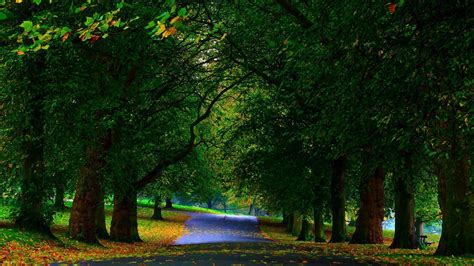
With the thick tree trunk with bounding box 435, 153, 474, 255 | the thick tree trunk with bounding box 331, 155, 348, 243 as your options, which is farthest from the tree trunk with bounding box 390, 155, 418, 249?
the thick tree trunk with bounding box 435, 153, 474, 255

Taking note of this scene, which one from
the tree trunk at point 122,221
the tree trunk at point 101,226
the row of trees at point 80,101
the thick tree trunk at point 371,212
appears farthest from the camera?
the tree trunk at point 122,221

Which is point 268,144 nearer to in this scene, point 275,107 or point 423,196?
point 275,107

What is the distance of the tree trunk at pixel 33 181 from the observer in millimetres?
15664

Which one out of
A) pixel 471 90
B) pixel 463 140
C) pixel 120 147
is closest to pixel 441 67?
pixel 471 90

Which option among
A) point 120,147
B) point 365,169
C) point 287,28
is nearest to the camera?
point 287,28

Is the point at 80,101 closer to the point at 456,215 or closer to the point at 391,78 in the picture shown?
the point at 391,78

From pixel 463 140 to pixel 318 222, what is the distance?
21557 millimetres

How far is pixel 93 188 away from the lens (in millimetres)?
19188

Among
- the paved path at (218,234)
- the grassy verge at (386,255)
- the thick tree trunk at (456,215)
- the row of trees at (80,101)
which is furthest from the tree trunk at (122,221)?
the thick tree trunk at (456,215)

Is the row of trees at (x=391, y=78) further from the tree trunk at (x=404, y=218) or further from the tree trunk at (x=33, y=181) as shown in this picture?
the tree trunk at (x=33, y=181)

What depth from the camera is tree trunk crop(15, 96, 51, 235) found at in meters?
15.7

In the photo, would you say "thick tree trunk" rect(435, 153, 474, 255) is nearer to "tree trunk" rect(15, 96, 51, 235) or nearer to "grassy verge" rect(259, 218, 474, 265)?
"grassy verge" rect(259, 218, 474, 265)

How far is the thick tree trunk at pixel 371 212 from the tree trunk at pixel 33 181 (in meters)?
13.3

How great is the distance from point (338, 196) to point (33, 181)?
13758mm
